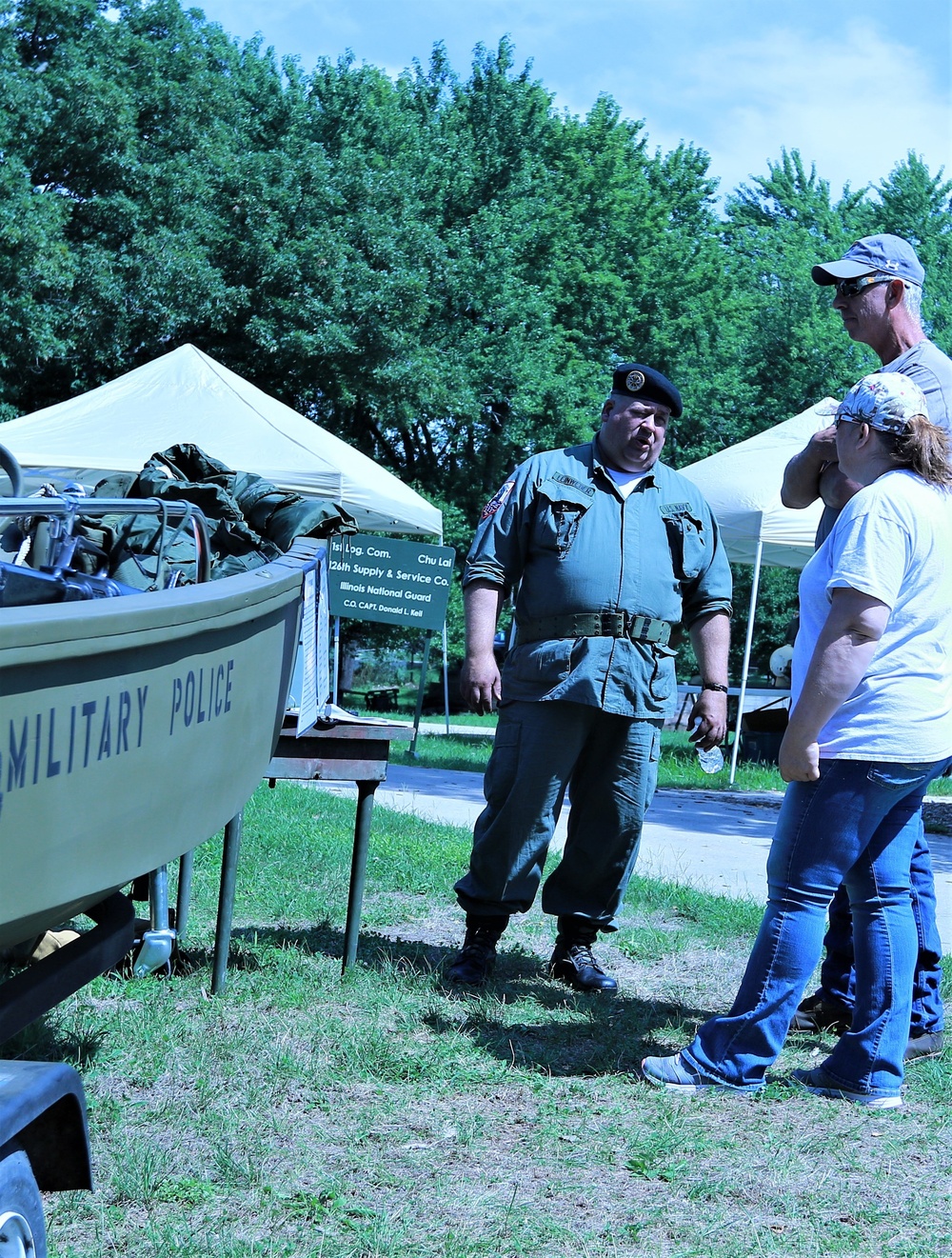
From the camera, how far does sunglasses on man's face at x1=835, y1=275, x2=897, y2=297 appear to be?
3.79m

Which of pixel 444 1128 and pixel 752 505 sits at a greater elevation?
pixel 752 505

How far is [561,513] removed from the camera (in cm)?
419

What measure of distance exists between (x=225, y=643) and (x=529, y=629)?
183 cm

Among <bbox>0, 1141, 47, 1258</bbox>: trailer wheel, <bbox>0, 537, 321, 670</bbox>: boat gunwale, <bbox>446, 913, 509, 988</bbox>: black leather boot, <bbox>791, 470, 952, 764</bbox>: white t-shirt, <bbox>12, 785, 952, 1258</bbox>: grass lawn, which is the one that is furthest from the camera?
<bbox>446, 913, 509, 988</bbox>: black leather boot

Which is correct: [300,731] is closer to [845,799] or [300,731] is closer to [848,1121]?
[845,799]

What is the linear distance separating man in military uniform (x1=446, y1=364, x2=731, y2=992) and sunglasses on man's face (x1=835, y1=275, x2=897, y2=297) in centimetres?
64

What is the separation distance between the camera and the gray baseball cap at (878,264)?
3.79 metres

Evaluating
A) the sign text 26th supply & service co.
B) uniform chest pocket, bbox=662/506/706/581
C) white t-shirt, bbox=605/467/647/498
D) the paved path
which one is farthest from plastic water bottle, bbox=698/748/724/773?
the sign text 26th supply & service co.

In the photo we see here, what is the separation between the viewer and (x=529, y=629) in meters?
4.27

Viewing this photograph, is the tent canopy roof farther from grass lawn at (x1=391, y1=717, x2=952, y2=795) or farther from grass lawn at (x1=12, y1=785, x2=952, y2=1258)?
grass lawn at (x1=12, y1=785, x2=952, y2=1258)

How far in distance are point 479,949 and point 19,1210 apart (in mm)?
2589

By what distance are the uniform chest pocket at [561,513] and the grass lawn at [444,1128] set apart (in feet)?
4.95

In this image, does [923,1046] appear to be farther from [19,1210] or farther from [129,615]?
[129,615]

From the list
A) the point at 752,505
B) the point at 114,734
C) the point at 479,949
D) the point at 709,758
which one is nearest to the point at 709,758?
the point at 709,758
